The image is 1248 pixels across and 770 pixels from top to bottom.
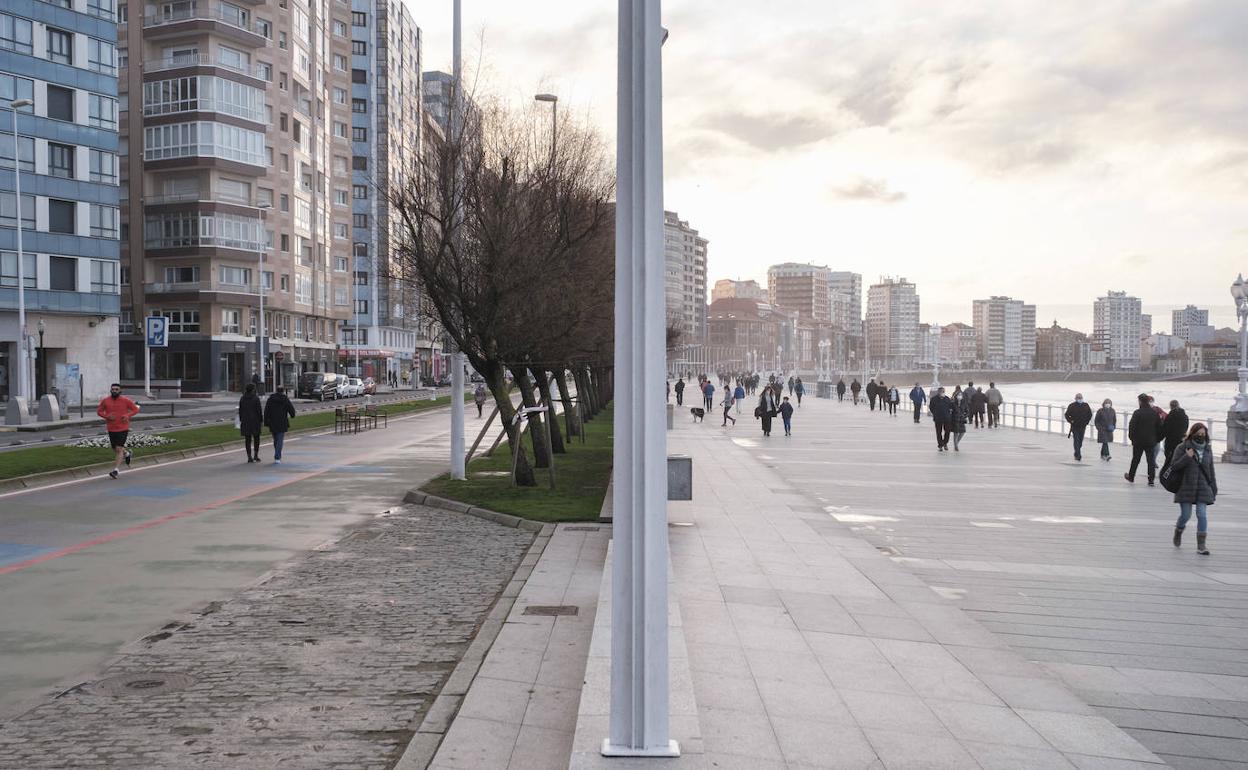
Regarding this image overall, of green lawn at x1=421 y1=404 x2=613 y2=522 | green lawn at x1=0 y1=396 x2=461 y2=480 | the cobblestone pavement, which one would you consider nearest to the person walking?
green lawn at x1=421 y1=404 x2=613 y2=522

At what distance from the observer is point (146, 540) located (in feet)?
38.9

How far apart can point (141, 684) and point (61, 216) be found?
51.5 m

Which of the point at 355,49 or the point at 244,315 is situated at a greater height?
the point at 355,49

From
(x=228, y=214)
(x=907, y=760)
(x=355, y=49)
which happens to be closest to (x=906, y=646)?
(x=907, y=760)

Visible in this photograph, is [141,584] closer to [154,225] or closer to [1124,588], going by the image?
[1124,588]

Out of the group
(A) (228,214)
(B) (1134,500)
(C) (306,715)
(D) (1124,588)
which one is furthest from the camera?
(A) (228,214)

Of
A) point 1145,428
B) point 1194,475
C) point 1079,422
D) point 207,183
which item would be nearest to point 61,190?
point 207,183

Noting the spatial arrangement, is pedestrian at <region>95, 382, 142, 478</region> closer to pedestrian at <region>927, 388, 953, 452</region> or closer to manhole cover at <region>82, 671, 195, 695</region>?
manhole cover at <region>82, 671, 195, 695</region>

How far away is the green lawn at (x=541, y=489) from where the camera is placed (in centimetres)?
1409

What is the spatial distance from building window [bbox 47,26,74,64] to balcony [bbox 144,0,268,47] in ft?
44.1

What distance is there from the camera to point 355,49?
3652 inches

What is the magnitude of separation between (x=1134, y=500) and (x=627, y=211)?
14.4 metres

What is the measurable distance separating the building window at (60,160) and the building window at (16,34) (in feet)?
15.1

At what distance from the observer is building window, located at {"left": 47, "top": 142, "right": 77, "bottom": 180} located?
4878 centimetres
